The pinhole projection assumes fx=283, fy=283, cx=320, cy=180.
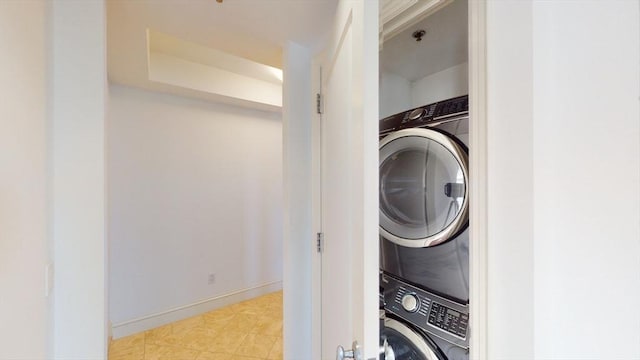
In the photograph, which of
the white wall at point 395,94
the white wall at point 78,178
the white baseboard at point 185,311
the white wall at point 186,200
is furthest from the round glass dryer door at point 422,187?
the white baseboard at point 185,311

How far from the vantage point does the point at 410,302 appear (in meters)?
1.14

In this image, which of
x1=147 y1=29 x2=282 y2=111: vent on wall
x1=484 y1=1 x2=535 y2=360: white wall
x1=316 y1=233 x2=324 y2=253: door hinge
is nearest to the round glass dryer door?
x1=484 y1=1 x2=535 y2=360: white wall

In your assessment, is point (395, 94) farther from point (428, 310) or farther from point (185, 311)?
point (185, 311)

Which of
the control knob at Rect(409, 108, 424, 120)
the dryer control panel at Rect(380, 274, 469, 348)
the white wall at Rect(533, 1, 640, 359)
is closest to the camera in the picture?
the white wall at Rect(533, 1, 640, 359)

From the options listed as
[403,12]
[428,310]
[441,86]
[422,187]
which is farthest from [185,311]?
[403,12]

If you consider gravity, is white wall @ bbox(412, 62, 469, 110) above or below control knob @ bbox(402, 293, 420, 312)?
above

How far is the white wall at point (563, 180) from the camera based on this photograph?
61 cm

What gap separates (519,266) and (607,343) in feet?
0.73

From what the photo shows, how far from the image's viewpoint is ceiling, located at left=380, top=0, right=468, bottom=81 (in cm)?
112

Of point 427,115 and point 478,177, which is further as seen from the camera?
point 427,115

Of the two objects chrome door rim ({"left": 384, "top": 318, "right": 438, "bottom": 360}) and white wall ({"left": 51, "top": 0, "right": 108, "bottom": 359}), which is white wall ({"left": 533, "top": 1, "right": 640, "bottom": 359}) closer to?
chrome door rim ({"left": 384, "top": 318, "right": 438, "bottom": 360})

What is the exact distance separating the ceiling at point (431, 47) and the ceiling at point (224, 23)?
0.43 metres

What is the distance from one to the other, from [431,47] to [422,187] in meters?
0.65

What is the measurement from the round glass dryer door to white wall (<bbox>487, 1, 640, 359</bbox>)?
278 millimetres
